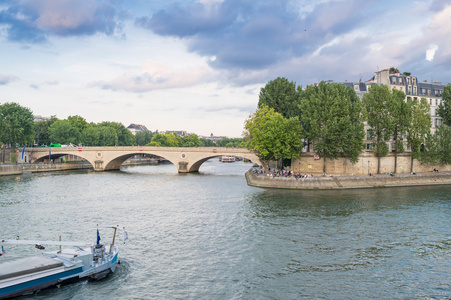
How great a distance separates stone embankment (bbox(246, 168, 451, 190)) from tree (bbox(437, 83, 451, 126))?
15982 mm

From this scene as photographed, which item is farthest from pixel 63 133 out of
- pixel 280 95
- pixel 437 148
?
pixel 437 148

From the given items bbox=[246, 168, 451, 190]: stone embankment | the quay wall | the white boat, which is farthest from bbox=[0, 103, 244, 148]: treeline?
the white boat

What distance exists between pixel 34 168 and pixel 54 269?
78422 millimetres

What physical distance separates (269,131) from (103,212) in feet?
107

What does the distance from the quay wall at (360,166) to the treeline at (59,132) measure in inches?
535

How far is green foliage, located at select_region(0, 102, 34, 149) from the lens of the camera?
96.7 metres

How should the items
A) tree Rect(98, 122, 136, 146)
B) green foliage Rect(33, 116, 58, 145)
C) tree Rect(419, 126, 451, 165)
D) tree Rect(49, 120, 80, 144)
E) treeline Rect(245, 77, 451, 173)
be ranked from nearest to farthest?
treeline Rect(245, 77, 451, 173)
tree Rect(419, 126, 451, 165)
tree Rect(49, 120, 80, 144)
green foliage Rect(33, 116, 58, 145)
tree Rect(98, 122, 136, 146)

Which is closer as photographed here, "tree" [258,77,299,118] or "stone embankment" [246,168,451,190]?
"stone embankment" [246,168,451,190]

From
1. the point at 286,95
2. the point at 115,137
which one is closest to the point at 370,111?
the point at 286,95

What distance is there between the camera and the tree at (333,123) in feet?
202

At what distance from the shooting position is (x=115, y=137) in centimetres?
13862

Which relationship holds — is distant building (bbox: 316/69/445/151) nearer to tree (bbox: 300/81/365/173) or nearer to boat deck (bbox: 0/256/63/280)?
tree (bbox: 300/81/365/173)

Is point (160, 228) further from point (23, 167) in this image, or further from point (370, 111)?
point (23, 167)

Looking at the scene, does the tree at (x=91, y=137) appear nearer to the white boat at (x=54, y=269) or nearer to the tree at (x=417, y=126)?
the tree at (x=417, y=126)
